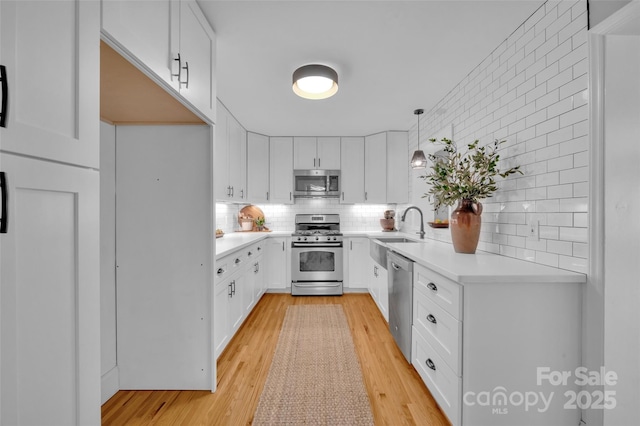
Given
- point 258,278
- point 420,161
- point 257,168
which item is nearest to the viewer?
point 420,161

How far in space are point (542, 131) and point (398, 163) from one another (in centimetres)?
262

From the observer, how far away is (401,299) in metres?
2.27

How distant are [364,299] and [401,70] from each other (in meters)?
2.91

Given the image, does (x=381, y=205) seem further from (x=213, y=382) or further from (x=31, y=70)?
(x=31, y=70)

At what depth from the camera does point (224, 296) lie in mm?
2336

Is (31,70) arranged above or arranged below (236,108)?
below

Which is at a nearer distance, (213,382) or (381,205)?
(213,382)

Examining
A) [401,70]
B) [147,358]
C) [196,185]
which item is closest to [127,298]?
[147,358]

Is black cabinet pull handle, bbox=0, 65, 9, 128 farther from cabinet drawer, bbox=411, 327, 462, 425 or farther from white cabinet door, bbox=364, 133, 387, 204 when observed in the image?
white cabinet door, bbox=364, 133, 387, 204

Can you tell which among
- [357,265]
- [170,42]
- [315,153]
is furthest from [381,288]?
[170,42]

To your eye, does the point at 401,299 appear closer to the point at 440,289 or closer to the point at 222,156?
the point at 440,289

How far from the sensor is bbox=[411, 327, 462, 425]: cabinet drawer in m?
1.42

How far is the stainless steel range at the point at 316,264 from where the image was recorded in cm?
411

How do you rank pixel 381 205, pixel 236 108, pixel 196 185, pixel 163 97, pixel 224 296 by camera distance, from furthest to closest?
pixel 381 205, pixel 236 108, pixel 224 296, pixel 196 185, pixel 163 97
